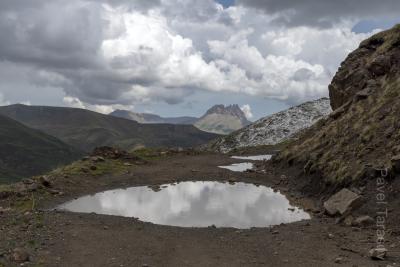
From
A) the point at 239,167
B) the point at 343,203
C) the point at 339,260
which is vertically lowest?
the point at 339,260

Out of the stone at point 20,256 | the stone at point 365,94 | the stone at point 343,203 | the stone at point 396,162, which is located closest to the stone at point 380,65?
the stone at point 365,94

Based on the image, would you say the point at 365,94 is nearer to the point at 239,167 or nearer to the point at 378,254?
the point at 239,167

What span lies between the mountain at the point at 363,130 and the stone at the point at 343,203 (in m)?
2.28

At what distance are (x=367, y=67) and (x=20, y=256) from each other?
1746 inches

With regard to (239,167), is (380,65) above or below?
above

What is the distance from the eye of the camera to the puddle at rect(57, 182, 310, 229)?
28.4 metres

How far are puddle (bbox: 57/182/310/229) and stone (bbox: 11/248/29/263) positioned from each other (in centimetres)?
1036

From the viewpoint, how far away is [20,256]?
59.5 feet

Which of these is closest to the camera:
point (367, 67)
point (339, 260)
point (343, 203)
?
point (339, 260)

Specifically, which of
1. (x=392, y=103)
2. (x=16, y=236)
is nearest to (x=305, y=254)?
(x=16, y=236)

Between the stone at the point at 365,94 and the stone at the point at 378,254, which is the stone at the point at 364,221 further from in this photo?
the stone at the point at 365,94

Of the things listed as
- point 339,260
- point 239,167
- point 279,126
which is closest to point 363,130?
point 339,260

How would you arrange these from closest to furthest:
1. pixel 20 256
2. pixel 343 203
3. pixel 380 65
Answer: pixel 20 256 < pixel 343 203 < pixel 380 65

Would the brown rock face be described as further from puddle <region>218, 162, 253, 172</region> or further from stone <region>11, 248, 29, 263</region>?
stone <region>11, 248, 29, 263</region>
